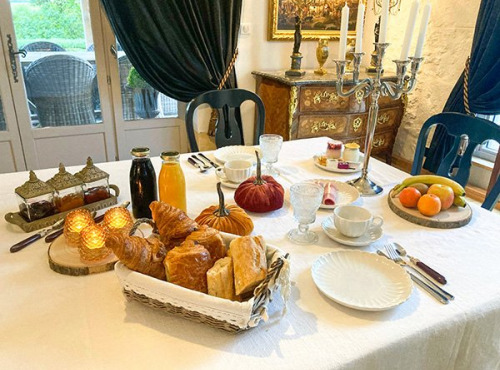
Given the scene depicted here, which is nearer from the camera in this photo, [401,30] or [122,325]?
[122,325]

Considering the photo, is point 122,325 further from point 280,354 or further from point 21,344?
point 280,354

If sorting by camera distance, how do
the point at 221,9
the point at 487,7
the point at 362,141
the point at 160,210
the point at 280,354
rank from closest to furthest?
1. the point at 280,354
2. the point at 160,210
3. the point at 487,7
4. the point at 221,9
5. the point at 362,141

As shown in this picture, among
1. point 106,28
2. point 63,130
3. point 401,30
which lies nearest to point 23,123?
point 63,130

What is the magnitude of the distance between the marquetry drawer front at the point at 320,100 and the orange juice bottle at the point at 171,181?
1.87 meters

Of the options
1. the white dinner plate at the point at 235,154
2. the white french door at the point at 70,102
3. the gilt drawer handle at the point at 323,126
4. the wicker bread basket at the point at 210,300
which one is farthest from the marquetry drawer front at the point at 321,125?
the wicker bread basket at the point at 210,300

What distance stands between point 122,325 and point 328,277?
0.43 metres

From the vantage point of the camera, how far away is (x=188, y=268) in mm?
730

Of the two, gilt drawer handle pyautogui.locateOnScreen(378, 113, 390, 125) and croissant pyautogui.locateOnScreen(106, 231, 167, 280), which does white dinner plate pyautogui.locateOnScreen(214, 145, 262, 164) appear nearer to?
croissant pyautogui.locateOnScreen(106, 231, 167, 280)

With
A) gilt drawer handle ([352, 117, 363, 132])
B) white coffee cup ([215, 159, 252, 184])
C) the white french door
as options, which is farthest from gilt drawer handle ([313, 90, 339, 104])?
white coffee cup ([215, 159, 252, 184])

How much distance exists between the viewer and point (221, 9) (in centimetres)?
278

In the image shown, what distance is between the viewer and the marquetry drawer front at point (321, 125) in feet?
9.39

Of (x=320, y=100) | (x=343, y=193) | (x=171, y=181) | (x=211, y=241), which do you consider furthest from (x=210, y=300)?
(x=320, y=100)

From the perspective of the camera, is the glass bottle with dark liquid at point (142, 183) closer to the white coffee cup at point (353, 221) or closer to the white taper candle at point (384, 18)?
the white coffee cup at point (353, 221)

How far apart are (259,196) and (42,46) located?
2305 mm
